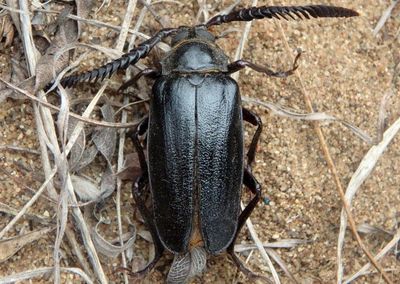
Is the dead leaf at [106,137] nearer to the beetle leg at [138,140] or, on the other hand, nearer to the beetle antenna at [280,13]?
the beetle leg at [138,140]

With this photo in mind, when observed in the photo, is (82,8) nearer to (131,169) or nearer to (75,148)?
(75,148)

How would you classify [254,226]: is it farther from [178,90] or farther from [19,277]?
[19,277]

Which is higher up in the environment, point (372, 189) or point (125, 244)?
point (372, 189)

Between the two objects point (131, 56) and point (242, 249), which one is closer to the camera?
point (131, 56)

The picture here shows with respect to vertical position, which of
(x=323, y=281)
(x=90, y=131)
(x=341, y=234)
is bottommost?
(x=323, y=281)

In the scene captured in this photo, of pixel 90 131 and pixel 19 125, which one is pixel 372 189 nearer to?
pixel 90 131

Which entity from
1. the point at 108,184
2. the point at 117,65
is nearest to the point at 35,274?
the point at 108,184

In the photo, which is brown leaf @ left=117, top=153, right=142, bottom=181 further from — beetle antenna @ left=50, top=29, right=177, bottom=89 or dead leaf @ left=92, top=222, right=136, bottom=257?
beetle antenna @ left=50, top=29, right=177, bottom=89

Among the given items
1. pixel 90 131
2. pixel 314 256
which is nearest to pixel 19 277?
pixel 90 131
